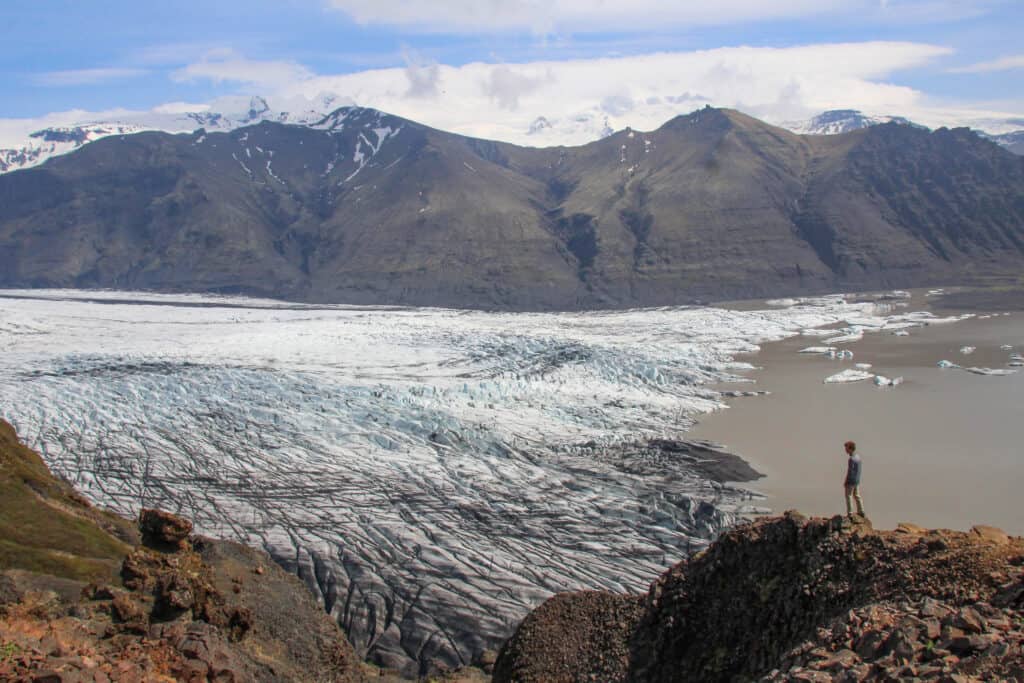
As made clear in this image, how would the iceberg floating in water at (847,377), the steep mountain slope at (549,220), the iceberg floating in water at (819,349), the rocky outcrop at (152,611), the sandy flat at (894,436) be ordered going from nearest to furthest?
1. the rocky outcrop at (152,611)
2. the sandy flat at (894,436)
3. the iceberg floating in water at (847,377)
4. the iceberg floating in water at (819,349)
5. the steep mountain slope at (549,220)

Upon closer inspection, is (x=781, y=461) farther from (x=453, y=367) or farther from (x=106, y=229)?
(x=106, y=229)

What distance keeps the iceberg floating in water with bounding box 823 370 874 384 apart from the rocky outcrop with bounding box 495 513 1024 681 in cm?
3171

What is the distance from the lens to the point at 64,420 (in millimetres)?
28812

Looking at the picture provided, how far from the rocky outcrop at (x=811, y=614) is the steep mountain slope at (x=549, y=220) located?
80.6 meters

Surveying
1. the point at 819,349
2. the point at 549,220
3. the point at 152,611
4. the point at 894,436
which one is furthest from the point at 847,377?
the point at 549,220

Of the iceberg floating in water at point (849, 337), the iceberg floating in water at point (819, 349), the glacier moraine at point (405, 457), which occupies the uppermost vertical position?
the iceberg floating in water at point (849, 337)

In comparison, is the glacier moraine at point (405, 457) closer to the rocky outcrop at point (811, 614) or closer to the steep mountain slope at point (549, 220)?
the rocky outcrop at point (811, 614)

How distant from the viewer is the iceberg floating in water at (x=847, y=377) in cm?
4000

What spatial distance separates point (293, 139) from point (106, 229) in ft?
160

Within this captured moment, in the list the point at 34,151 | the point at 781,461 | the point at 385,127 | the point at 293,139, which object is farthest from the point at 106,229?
the point at 781,461

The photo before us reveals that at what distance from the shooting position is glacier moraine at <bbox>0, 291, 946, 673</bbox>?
60.5 ft

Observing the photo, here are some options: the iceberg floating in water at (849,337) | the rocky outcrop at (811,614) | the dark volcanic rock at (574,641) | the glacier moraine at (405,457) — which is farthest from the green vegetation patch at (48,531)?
the iceberg floating in water at (849,337)

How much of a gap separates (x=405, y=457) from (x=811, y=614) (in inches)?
735

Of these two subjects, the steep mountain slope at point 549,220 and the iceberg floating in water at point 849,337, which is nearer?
the iceberg floating in water at point 849,337
